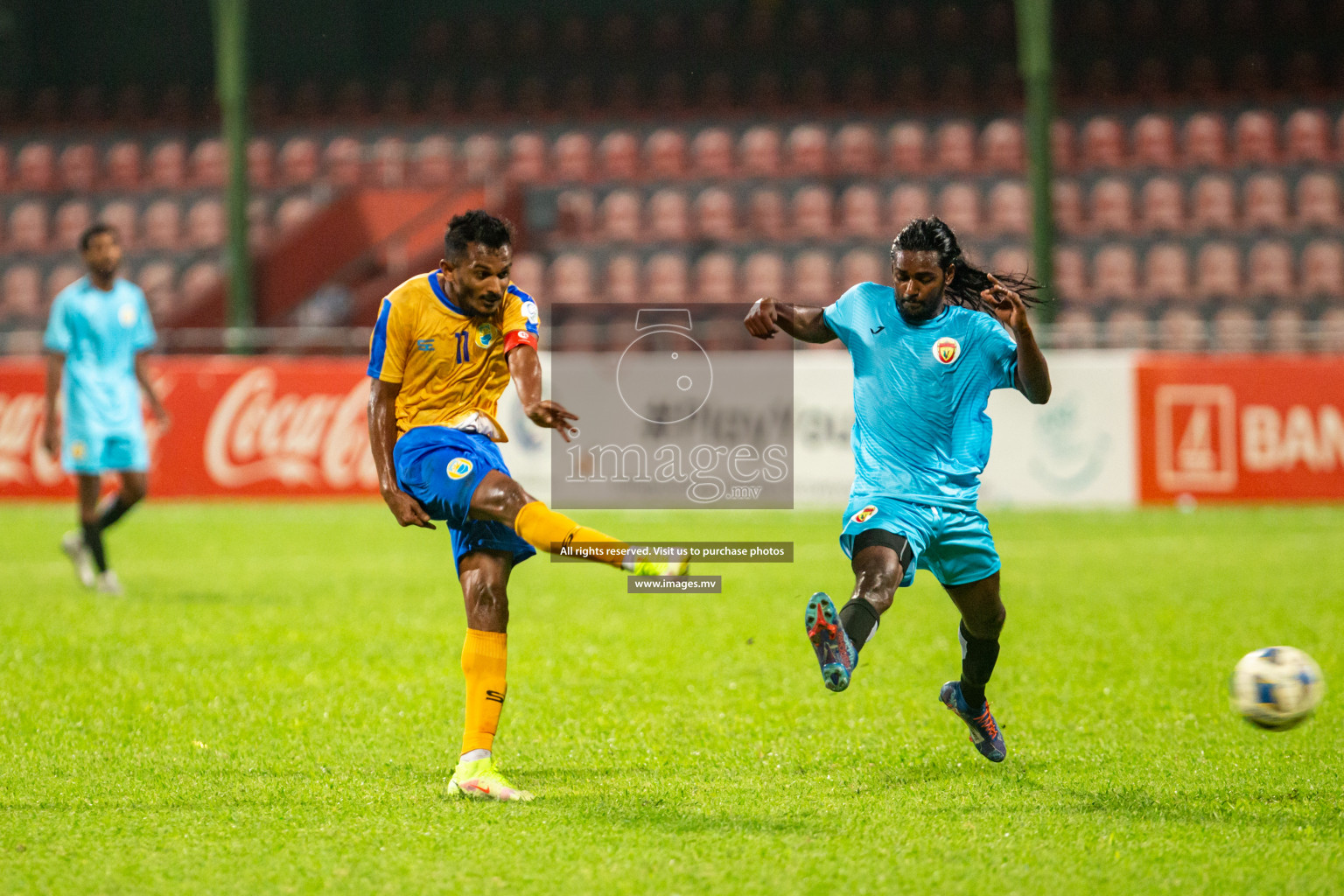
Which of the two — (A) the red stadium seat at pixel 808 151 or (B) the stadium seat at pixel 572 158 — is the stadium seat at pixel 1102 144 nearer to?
(A) the red stadium seat at pixel 808 151

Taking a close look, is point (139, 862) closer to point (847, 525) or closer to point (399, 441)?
point (399, 441)

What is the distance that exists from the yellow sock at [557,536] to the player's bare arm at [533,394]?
0.84 ft

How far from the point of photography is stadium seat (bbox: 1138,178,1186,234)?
20.2 m

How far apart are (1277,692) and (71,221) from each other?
21792mm

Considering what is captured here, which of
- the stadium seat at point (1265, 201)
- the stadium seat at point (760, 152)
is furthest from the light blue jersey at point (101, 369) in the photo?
the stadium seat at point (1265, 201)

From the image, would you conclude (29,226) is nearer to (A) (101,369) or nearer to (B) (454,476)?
(A) (101,369)

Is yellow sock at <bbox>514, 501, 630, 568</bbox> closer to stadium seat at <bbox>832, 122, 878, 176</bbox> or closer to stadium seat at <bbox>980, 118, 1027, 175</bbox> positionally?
stadium seat at <bbox>832, 122, 878, 176</bbox>

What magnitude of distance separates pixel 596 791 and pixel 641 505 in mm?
10904

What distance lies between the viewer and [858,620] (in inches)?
168

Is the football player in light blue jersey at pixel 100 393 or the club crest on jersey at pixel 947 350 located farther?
the football player in light blue jersey at pixel 100 393

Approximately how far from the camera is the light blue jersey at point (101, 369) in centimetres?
935

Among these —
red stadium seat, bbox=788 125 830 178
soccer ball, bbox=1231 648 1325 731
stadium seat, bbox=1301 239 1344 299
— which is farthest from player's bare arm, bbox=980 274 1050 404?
red stadium seat, bbox=788 125 830 178

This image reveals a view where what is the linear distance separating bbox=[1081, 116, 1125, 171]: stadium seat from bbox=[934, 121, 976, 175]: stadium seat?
1638 millimetres

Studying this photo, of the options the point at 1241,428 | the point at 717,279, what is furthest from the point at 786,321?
the point at 717,279
